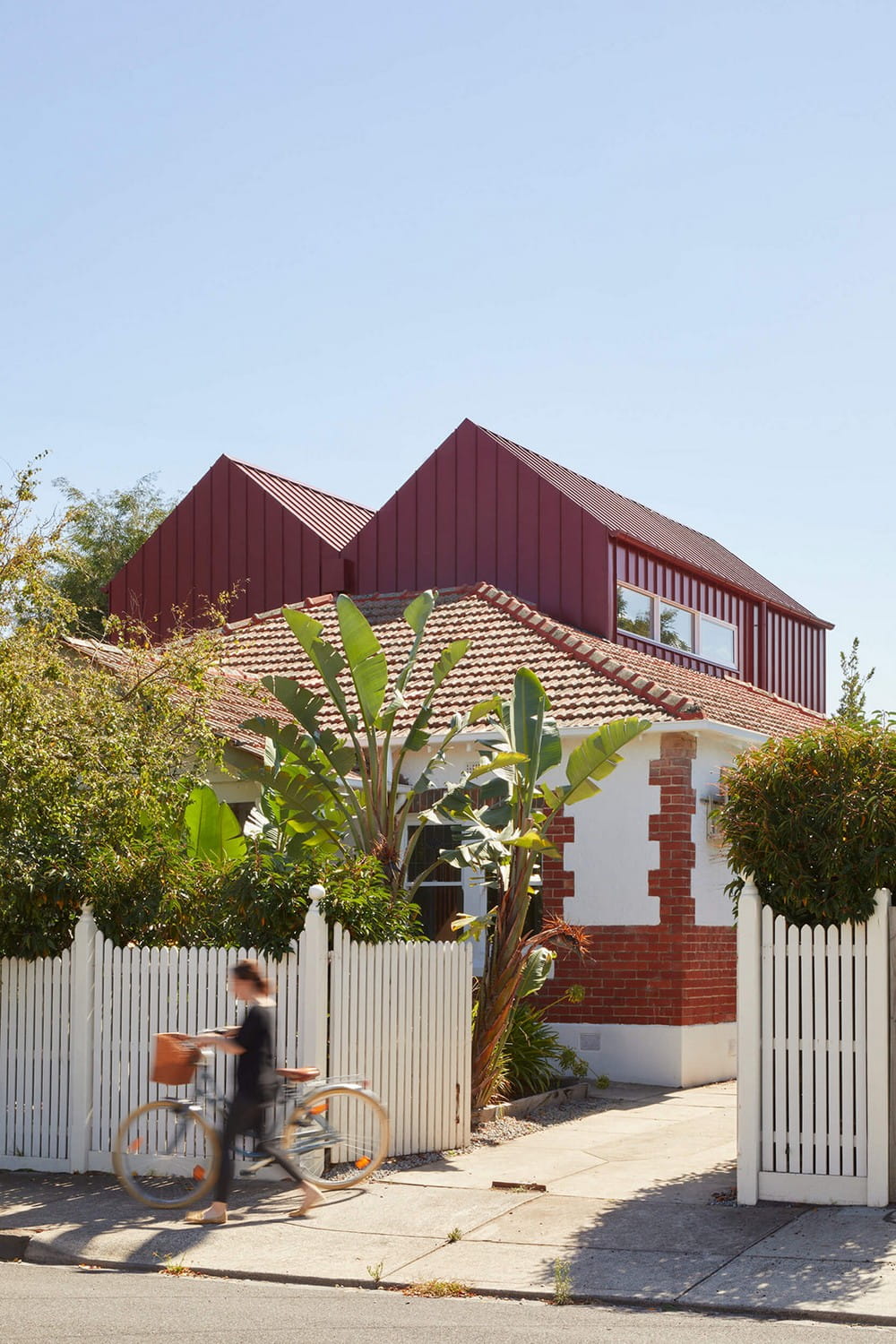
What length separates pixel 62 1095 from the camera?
1188 cm

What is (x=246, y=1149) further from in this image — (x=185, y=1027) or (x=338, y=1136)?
(x=185, y=1027)

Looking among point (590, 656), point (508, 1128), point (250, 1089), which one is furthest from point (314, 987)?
point (590, 656)

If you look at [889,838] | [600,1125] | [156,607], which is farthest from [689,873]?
[156,607]

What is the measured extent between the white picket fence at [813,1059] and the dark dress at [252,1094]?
3.11 meters

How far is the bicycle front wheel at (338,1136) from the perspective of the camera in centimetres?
1030

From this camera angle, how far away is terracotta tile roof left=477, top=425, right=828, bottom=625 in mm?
23875

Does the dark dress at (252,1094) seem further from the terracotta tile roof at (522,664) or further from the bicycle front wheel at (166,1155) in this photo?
the terracotta tile roof at (522,664)

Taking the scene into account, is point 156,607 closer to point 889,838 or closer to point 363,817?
point 363,817

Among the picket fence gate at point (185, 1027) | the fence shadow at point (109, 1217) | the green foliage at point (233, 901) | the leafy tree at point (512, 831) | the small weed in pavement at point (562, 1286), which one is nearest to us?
the small weed in pavement at point (562, 1286)

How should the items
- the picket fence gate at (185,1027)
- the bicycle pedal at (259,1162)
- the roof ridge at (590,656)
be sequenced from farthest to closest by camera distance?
1. the roof ridge at (590,656)
2. the picket fence gate at (185,1027)
3. the bicycle pedal at (259,1162)

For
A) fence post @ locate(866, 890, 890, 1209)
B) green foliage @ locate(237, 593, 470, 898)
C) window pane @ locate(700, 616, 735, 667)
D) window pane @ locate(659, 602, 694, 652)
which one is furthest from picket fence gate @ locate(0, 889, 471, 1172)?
window pane @ locate(700, 616, 735, 667)

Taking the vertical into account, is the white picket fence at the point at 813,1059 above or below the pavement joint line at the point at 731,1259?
above

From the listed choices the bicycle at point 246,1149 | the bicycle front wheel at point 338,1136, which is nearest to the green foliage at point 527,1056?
the bicycle front wheel at point 338,1136

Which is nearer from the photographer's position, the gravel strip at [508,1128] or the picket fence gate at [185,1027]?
the picket fence gate at [185,1027]
